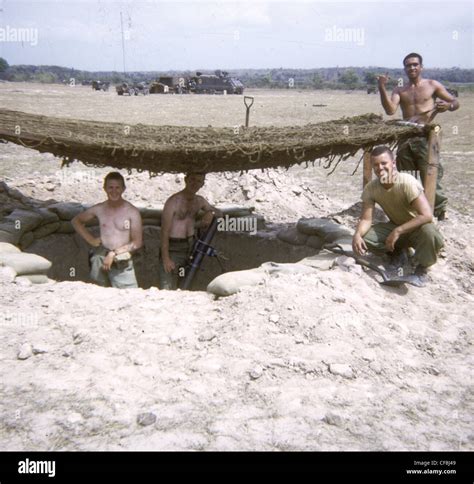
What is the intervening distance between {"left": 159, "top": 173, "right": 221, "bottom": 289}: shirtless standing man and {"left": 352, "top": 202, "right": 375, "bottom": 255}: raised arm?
1522 millimetres

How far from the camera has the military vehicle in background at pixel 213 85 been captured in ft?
117

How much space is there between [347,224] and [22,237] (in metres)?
3.31

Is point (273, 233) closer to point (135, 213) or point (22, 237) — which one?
point (135, 213)

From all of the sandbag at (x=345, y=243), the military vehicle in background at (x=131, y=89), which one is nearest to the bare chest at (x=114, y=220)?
the sandbag at (x=345, y=243)

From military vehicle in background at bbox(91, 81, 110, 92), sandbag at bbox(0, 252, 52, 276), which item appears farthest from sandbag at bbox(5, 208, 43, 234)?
military vehicle in background at bbox(91, 81, 110, 92)

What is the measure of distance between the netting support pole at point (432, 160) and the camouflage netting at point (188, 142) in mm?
100

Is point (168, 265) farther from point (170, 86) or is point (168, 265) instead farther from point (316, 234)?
point (170, 86)

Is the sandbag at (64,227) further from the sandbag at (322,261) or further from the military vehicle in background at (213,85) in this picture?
the military vehicle in background at (213,85)

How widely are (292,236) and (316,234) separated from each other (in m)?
0.33

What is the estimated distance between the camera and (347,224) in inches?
231

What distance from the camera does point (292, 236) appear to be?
5820mm

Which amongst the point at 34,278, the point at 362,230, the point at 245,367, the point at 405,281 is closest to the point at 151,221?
the point at 34,278

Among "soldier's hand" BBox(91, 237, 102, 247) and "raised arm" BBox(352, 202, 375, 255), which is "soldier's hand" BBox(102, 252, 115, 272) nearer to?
"soldier's hand" BBox(91, 237, 102, 247)
